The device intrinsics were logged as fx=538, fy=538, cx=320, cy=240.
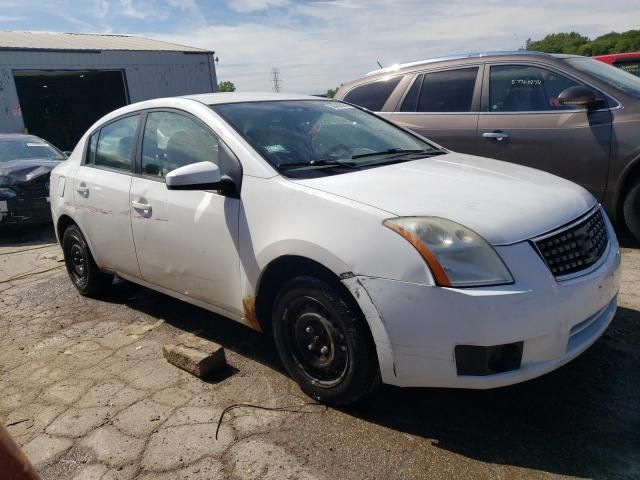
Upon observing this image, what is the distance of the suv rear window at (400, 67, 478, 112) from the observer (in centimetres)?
543

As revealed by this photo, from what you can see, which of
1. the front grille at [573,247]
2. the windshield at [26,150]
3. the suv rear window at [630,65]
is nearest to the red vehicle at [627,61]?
the suv rear window at [630,65]

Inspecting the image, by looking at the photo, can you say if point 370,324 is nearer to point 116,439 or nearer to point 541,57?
point 116,439

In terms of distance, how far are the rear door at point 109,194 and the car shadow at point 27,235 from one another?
11.2 feet

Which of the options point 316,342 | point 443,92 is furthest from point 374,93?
point 316,342

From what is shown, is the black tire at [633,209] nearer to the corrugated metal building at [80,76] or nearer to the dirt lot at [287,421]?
the dirt lot at [287,421]

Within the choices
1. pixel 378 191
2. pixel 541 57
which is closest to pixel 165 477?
pixel 378 191

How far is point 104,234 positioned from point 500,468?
10.0 feet

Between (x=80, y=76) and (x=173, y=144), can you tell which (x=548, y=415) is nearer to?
(x=173, y=144)

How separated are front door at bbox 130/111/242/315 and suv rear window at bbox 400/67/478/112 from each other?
3.08 meters

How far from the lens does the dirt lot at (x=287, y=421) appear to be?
224 cm

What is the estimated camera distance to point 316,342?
8.64 feet

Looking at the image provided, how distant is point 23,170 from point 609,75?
732 cm

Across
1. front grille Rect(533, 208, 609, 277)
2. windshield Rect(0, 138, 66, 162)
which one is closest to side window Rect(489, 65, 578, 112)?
front grille Rect(533, 208, 609, 277)

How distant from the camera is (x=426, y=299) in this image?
2182 mm
